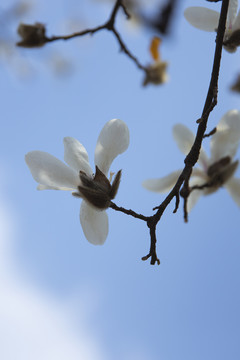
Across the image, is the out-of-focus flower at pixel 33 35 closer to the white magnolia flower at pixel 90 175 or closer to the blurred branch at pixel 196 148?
the white magnolia flower at pixel 90 175

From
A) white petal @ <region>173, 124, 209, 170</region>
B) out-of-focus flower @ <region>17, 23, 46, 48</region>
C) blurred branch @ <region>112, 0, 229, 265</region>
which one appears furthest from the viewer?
out-of-focus flower @ <region>17, 23, 46, 48</region>

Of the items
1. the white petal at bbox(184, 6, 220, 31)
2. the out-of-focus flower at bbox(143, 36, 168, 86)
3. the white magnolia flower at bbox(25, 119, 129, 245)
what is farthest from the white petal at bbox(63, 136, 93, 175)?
the out-of-focus flower at bbox(143, 36, 168, 86)

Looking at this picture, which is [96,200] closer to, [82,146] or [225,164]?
[82,146]

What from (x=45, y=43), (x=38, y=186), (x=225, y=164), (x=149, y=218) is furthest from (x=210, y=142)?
(x=45, y=43)

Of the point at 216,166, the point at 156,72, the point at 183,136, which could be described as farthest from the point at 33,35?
the point at 216,166

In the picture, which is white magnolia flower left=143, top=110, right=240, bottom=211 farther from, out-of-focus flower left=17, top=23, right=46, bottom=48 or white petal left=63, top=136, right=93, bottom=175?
out-of-focus flower left=17, top=23, right=46, bottom=48

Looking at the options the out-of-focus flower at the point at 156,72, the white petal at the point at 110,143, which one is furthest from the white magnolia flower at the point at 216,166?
the out-of-focus flower at the point at 156,72
